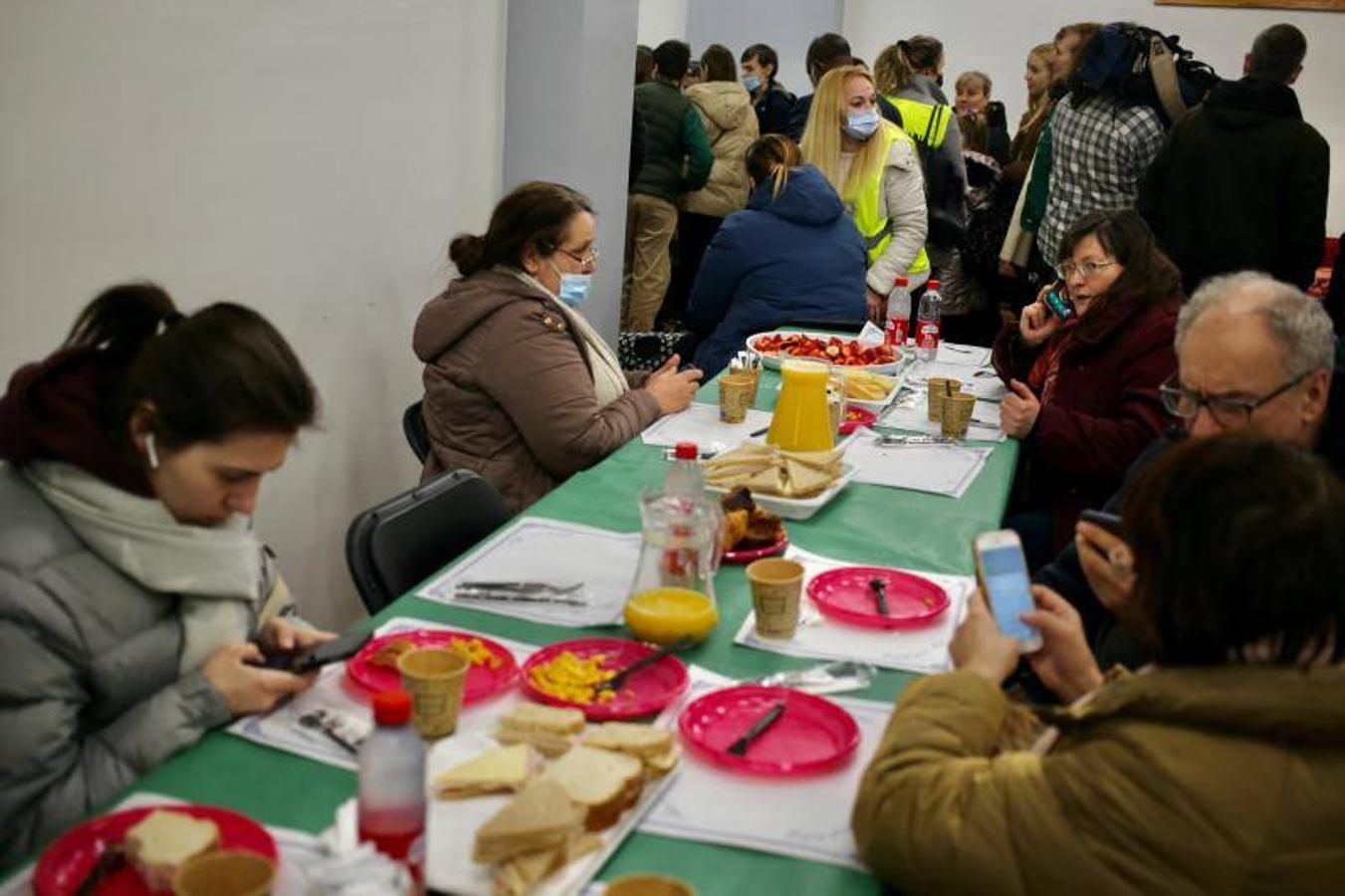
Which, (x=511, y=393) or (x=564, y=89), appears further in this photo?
(x=564, y=89)

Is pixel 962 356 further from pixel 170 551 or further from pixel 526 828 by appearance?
pixel 526 828

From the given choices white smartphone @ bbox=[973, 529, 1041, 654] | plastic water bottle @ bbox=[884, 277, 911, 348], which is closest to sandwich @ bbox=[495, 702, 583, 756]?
white smartphone @ bbox=[973, 529, 1041, 654]

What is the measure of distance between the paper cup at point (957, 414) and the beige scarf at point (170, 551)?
6.63 ft

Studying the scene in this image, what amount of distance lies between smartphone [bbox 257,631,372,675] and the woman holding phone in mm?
746

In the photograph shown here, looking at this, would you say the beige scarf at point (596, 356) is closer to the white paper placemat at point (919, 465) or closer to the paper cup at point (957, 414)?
the white paper placemat at point (919, 465)

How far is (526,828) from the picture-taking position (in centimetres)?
140

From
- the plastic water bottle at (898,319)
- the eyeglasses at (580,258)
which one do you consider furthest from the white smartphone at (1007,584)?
the plastic water bottle at (898,319)

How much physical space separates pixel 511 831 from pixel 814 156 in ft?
13.9

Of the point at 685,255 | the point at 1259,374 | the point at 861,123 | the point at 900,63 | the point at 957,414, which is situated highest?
the point at 900,63

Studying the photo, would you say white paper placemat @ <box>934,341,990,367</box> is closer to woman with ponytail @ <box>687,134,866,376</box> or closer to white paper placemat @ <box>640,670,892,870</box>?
woman with ponytail @ <box>687,134,866,376</box>

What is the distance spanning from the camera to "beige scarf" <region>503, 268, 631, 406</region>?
3.29 metres

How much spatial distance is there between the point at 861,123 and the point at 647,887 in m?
4.29

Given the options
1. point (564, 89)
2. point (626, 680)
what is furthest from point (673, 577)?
point (564, 89)

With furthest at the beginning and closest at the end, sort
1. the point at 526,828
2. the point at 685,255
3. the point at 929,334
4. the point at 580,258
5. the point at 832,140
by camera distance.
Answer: the point at 685,255 < the point at 832,140 < the point at 929,334 < the point at 580,258 < the point at 526,828
